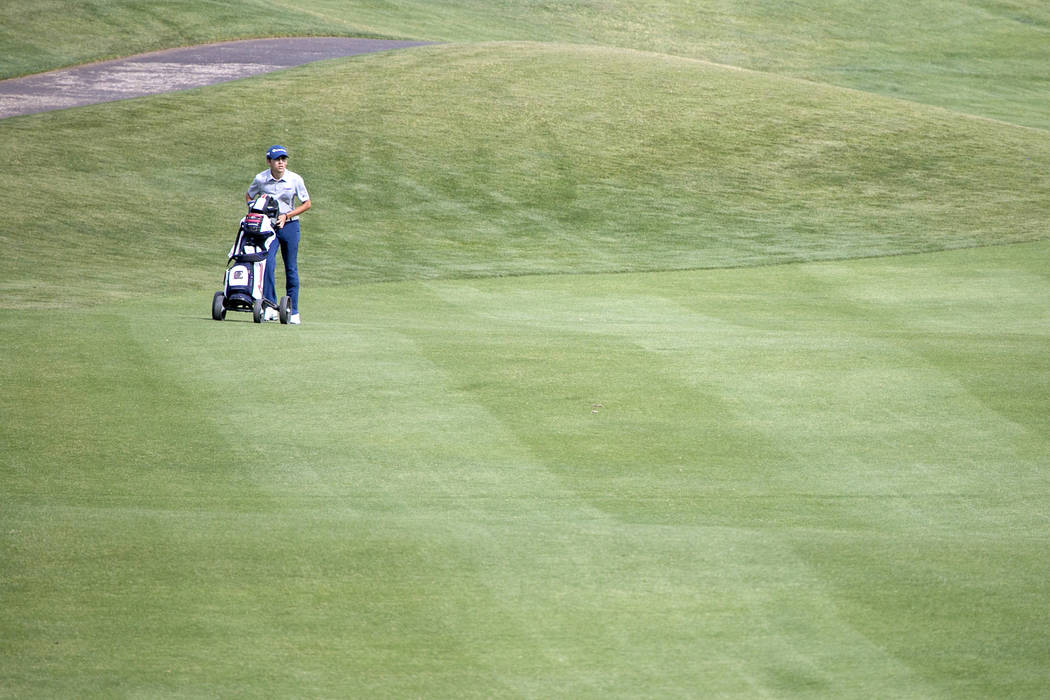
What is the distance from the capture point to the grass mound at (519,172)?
24.7 metres

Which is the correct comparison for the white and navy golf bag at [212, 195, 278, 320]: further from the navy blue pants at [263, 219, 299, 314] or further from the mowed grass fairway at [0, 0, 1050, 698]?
the mowed grass fairway at [0, 0, 1050, 698]

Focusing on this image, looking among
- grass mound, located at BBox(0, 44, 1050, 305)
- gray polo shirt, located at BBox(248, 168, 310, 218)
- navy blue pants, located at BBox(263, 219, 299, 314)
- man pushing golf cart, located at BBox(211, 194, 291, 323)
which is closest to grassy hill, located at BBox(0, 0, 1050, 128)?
grass mound, located at BBox(0, 44, 1050, 305)

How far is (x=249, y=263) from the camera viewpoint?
15664 millimetres

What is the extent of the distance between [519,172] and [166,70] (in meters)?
12.9

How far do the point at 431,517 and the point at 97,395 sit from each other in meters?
4.25

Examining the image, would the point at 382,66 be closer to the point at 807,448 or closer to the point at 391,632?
the point at 807,448

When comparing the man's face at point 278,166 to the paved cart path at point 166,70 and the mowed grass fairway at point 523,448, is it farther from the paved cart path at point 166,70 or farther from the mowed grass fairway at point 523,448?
the paved cart path at point 166,70

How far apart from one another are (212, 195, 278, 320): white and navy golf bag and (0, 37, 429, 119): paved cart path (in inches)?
789

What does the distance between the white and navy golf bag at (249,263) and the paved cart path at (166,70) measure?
65.8ft

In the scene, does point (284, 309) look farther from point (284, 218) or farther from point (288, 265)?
point (284, 218)

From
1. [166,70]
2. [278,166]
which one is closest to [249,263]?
[278,166]

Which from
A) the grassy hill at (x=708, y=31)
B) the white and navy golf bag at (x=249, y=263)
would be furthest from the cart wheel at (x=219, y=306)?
the grassy hill at (x=708, y=31)

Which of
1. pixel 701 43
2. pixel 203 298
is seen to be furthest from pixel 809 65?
pixel 203 298

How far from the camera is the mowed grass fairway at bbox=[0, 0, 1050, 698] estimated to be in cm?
686
